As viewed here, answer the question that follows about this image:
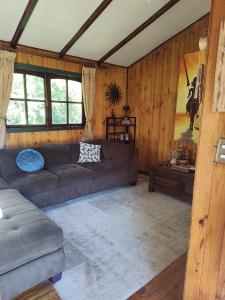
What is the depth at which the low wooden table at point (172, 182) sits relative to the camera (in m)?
3.08

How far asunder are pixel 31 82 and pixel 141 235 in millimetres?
2818

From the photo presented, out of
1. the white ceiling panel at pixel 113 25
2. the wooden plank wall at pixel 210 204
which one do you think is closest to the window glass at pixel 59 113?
the white ceiling panel at pixel 113 25

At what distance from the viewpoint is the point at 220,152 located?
2.93 ft

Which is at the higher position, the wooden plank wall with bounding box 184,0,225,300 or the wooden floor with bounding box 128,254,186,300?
the wooden plank wall with bounding box 184,0,225,300

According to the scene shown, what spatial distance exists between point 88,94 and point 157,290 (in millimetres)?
3364

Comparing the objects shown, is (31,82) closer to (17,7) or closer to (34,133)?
(34,133)

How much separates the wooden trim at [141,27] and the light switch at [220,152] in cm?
283

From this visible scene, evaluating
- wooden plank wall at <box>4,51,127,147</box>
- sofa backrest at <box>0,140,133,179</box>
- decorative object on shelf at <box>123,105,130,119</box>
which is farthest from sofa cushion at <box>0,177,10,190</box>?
decorative object on shelf at <box>123,105,130,119</box>

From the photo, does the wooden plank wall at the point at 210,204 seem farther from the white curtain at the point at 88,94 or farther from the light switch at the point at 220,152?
the white curtain at the point at 88,94

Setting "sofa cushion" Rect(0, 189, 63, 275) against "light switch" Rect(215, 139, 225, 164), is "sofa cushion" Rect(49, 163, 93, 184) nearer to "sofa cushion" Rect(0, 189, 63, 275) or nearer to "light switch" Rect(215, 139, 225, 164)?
"sofa cushion" Rect(0, 189, 63, 275)

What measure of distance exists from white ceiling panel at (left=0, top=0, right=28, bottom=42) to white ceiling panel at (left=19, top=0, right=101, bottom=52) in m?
0.16

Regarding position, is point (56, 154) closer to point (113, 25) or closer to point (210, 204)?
point (113, 25)

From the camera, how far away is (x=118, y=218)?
8.63 feet

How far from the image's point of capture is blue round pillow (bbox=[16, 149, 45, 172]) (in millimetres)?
2957
